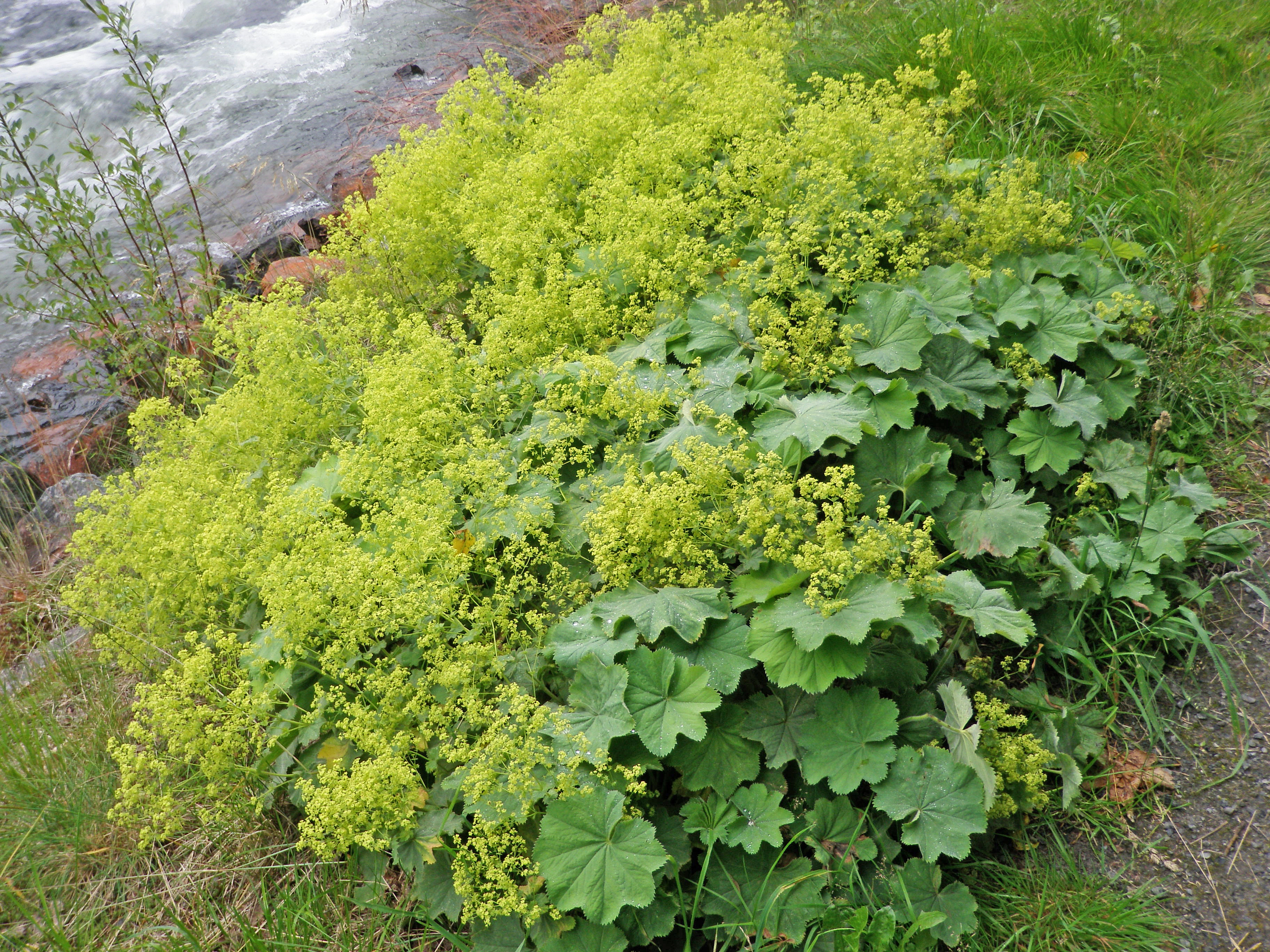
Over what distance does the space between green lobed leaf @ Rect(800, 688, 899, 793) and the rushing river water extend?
22.3ft

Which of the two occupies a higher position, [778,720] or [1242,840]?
[778,720]

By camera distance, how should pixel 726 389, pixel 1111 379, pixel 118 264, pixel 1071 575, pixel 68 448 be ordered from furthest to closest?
pixel 118 264 < pixel 68 448 < pixel 1111 379 < pixel 726 389 < pixel 1071 575

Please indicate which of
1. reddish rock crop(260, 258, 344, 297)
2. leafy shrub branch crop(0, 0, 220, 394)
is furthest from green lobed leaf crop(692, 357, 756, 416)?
leafy shrub branch crop(0, 0, 220, 394)

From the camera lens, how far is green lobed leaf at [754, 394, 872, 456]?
97.0 inches

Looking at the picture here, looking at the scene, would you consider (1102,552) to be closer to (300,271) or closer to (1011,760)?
(1011,760)

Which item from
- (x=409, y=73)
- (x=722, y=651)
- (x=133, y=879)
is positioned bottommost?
(x=133, y=879)

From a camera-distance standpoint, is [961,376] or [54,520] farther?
[54,520]

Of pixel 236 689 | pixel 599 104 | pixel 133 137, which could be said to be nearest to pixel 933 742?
pixel 236 689

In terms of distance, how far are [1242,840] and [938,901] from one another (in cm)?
81

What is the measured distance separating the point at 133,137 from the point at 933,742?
1094 cm

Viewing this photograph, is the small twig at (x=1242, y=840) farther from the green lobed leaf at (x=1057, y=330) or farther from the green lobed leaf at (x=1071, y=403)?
the green lobed leaf at (x=1057, y=330)

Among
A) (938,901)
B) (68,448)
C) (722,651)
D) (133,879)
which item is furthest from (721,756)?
(68,448)

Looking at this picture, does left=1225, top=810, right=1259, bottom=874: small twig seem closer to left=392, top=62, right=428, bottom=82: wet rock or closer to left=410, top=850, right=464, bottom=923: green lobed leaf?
left=410, top=850, right=464, bottom=923: green lobed leaf

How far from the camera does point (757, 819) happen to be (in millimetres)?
2080
